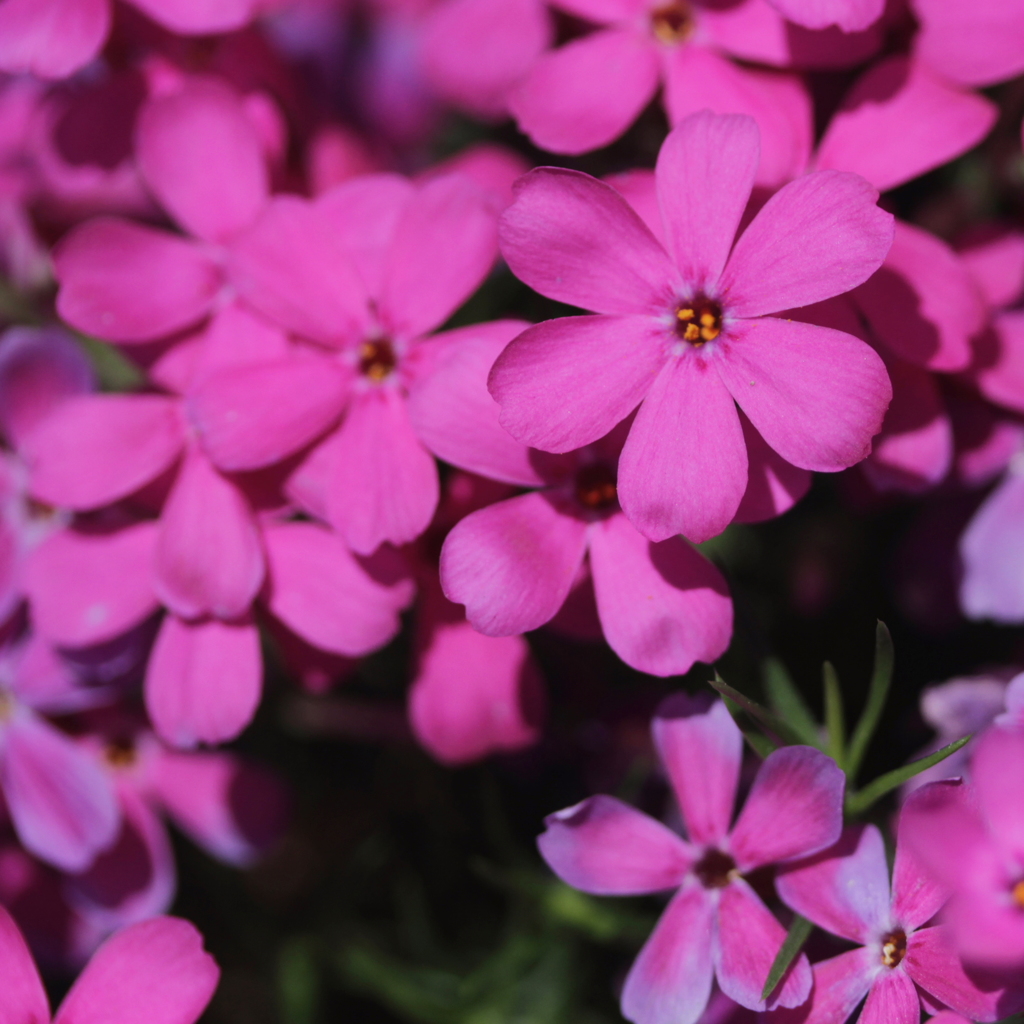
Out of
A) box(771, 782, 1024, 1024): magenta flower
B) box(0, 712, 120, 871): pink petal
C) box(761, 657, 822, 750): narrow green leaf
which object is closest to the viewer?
box(771, 782, 1024, 1024): magenta flower

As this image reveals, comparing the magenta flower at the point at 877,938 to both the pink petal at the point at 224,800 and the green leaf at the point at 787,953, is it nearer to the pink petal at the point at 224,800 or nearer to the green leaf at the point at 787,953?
the green leaf at the point at 787,953

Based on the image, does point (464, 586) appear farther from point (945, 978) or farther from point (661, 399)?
point (945, 978)

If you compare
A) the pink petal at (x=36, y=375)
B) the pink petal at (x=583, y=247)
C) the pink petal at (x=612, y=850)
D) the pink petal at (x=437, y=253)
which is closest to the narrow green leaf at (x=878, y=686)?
the pink petal at (x=612, y=850)

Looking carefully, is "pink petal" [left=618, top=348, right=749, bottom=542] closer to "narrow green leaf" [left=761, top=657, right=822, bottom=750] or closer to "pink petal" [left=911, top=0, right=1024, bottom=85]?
"narrow green leaf" [left=761, top=657, right=822, bottom=750]

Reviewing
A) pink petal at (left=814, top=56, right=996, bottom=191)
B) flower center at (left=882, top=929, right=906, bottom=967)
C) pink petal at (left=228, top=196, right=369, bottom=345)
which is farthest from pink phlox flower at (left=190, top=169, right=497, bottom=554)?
flower center at (left=882, top=929, right=906, bottom=967)

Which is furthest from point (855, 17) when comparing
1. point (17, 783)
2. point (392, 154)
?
point (17, 783)

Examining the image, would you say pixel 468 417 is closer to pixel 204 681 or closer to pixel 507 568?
pixel 507 568

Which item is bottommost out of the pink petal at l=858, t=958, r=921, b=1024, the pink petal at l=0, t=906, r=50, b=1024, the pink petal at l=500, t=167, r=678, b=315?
the pink petal at l=0, t=906, r=50, b=1024
